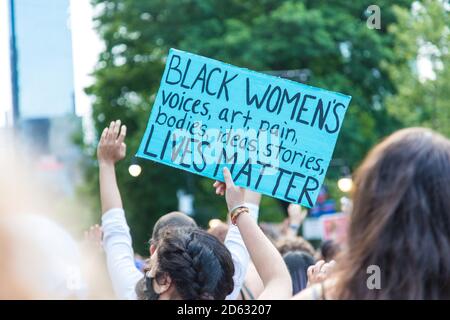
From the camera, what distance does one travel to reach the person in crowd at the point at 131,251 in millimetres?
3533

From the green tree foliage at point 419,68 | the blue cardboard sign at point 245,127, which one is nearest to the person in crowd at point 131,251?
the blue cardboard sign at point 245,127

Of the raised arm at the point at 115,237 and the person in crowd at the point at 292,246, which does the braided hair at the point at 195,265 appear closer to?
the raised arm at the point at 115,237

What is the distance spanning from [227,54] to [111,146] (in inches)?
744

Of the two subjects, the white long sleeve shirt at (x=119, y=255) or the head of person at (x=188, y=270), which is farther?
the white long sleeve shirt at (x=119, y=255)

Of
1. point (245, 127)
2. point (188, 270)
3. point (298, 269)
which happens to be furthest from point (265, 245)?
point (298, 269)

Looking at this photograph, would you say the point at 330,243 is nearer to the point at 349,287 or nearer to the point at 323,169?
the point at 323,169

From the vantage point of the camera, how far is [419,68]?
22062 millimetres

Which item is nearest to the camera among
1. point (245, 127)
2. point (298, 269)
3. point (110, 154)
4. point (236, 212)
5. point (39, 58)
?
point (236, 212)

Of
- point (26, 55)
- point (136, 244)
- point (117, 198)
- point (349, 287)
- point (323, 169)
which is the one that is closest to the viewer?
point (349, 287)

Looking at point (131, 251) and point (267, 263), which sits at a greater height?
point (267, 263)

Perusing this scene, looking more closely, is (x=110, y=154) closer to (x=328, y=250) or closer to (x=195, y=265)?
(x=195, y=265)
